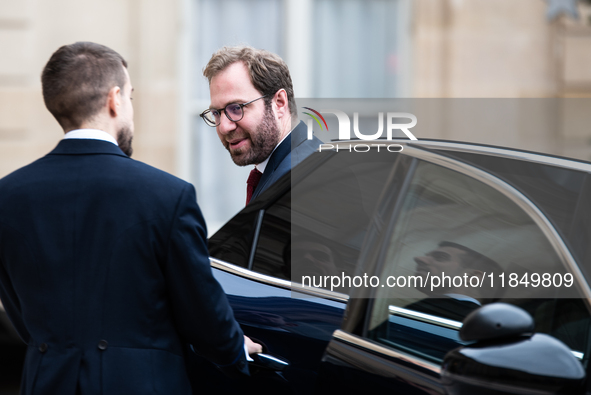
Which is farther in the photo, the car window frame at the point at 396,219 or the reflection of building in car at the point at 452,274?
the reflection of building in car at the point at 452,274

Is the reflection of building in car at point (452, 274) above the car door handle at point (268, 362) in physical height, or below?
above

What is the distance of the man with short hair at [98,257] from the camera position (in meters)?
1.45

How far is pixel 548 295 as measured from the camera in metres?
1.39

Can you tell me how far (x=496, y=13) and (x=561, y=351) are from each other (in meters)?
4.83

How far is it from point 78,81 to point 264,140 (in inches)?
39.2

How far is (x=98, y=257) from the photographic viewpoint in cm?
144

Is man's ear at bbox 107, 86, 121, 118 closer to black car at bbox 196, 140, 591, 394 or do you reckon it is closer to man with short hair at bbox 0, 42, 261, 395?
man with short hair at bbox 0, 42, 261, 395

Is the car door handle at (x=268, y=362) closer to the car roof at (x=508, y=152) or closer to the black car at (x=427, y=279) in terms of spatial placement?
the black car at (x=427, y=279)

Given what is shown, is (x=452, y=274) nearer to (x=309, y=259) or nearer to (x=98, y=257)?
(x=309, y=259)

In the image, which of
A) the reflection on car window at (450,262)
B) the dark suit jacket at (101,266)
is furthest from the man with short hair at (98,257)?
the reflection on car window at (450,262)

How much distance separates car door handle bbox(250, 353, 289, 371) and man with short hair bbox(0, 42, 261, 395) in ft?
0.56

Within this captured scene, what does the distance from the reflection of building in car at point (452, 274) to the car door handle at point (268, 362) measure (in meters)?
0.37

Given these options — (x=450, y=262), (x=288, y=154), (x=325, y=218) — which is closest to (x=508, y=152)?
(x=450, y=262)

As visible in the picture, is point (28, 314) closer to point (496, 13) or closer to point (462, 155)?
point (462, 155)
